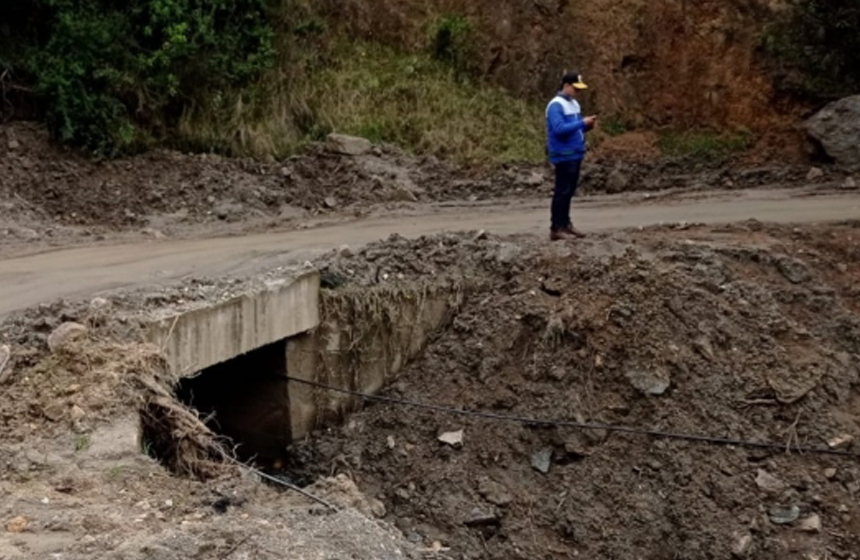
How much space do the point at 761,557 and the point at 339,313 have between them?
4.60 m

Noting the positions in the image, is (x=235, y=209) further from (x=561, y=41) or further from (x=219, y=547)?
(x=219, y=547)

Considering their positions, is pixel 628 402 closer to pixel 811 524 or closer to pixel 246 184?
pixel 811 524

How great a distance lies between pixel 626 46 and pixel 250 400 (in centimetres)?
927

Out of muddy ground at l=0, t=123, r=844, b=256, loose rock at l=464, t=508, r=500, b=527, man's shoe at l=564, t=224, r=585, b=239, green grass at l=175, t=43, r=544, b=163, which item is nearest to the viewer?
loose rock at l=464, t=508, r=500, b=527

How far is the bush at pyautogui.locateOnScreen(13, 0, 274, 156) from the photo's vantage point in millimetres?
16562

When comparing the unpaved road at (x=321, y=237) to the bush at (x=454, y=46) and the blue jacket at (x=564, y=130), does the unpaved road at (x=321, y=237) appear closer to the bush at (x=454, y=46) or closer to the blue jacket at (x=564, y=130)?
the blue jacket at (x=564, y=130)

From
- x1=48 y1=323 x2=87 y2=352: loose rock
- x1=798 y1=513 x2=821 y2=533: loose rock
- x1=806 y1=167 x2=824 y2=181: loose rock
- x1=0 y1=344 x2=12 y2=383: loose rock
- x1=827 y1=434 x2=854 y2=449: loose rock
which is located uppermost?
x1=806 y1=167 x2=824 y2=181: loose rock

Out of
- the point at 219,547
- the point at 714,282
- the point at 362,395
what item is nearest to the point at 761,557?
the point at 714,282

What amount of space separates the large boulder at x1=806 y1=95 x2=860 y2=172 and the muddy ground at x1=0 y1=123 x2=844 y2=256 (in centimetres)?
→ 26

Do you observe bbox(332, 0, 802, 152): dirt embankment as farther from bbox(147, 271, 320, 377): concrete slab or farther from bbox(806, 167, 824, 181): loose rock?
bbox(147, 271, 320, 377): concrete slab

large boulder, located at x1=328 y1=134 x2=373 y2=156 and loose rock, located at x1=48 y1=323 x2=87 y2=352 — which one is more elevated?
large boulder, located at x1=328 y1=134 x2=373 y2=156

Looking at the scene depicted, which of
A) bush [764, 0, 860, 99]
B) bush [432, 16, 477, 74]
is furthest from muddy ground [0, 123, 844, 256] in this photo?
bush [432, 16, 477, 74]

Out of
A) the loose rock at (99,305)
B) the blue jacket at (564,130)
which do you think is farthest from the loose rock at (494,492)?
the loose rock at (99,305)

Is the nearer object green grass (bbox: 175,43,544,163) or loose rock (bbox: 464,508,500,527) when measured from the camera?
loose rock (bbox: 464,508,500,527)
